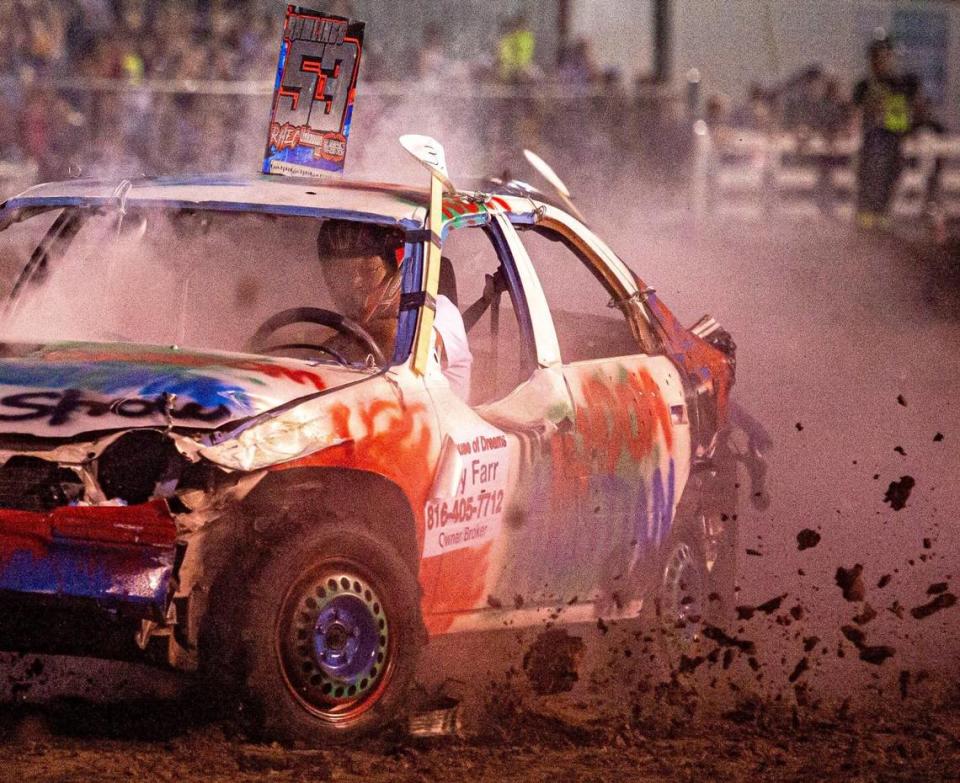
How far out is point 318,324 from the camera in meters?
6.14

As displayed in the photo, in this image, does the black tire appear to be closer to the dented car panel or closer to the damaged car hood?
the dented car panel

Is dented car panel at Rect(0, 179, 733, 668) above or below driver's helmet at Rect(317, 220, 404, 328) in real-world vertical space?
below

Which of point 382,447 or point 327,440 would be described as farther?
point 382,447

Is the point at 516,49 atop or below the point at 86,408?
atop

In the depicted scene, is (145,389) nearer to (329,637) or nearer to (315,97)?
(329,637)

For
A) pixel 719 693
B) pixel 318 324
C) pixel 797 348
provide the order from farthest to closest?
pixel 797 348, pixel 719 693, pixel 318 324

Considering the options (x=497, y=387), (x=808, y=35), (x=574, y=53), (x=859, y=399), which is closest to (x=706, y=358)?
(x=497, y=387)

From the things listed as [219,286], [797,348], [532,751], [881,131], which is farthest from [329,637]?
[881,131]

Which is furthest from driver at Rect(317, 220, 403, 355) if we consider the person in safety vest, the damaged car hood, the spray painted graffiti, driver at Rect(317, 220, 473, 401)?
the person in safety vest

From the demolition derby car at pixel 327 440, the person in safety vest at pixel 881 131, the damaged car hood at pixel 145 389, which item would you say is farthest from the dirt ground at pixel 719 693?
the person in safety vest at pixel 881 131

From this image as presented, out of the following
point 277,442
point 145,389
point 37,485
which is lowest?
point 37,485

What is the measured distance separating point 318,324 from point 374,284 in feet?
0.75

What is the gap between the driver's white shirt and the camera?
6148 millimetres

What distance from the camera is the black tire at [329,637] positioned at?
17.2 ft
